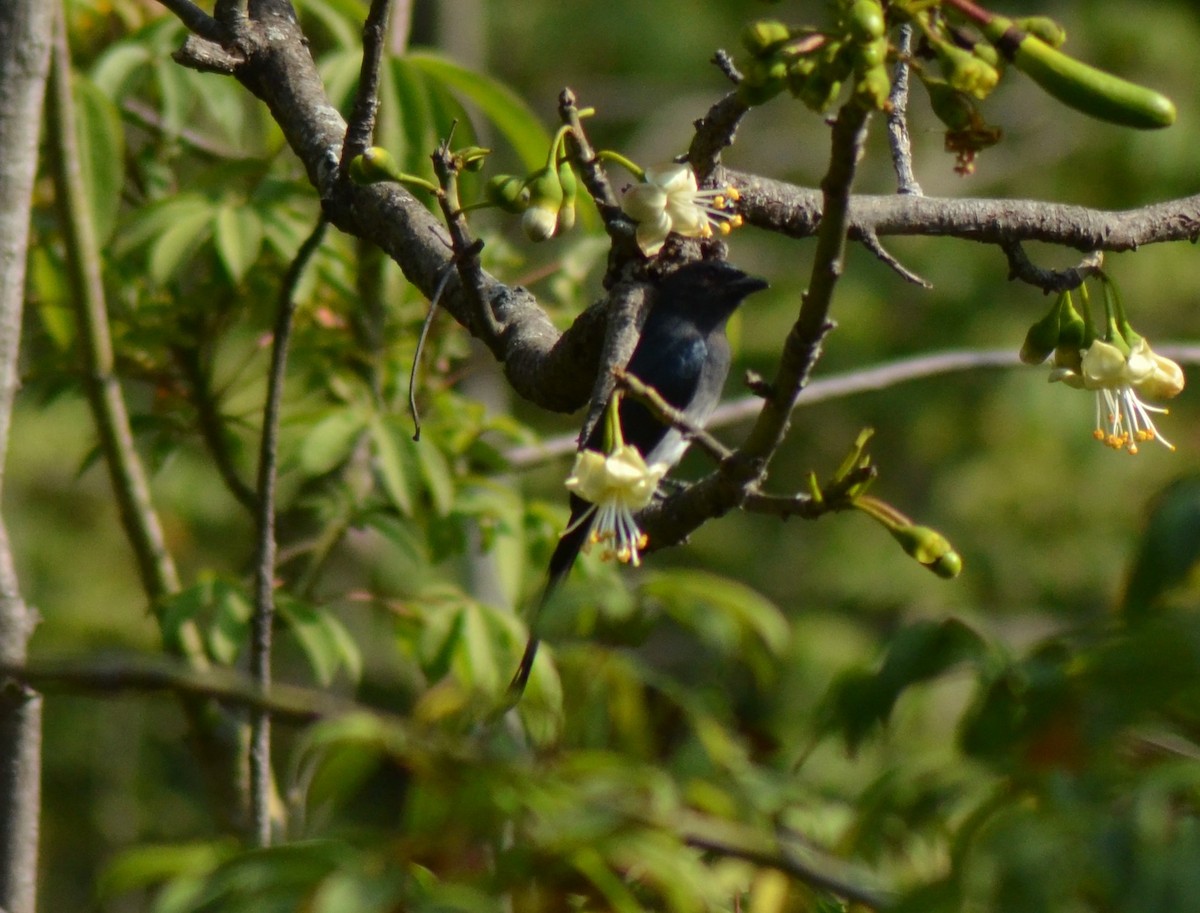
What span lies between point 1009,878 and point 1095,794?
151 mm

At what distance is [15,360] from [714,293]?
4.31 ft

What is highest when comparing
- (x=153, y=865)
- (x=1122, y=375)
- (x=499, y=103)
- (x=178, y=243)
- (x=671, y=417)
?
(x=499, y=103)

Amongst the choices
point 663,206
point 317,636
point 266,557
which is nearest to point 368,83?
point 663,206

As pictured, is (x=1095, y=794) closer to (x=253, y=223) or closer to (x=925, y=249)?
(x=253, y=223)

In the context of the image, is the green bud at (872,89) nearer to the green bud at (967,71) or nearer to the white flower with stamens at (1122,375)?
the green bud at (967,71)

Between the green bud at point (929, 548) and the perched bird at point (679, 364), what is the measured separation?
1199mm

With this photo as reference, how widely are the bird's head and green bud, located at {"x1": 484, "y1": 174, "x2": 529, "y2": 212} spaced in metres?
0.98

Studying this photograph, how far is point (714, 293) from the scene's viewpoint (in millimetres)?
2867

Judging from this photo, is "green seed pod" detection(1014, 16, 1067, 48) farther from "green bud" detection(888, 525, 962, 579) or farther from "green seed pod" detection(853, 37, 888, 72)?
"green bud" detection(888, 525, 962, 579)

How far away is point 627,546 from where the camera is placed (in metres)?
1.64

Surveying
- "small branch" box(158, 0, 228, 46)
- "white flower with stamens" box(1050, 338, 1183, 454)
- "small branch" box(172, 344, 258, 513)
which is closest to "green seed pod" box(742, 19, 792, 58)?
"white flower with stamens" box(1050, 338, 1183, 454)

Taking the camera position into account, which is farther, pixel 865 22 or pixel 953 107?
pixel 953 107

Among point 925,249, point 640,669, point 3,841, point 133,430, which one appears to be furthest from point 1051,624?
point 3,841

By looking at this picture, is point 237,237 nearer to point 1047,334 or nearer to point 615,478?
point 615,478
